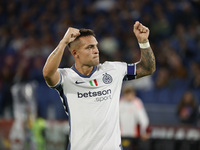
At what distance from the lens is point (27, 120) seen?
10.8 metres

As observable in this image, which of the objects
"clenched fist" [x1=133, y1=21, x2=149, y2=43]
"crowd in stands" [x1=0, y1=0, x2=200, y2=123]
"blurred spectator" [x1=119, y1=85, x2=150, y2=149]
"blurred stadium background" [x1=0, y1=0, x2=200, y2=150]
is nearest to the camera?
"clenched fist" [x1=133, y1=21, x2=149, y2=43]

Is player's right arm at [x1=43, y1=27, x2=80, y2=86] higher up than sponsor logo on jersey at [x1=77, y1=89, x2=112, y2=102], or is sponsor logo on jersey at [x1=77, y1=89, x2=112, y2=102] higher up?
player's right arm at [x1=43, y1=27, x2=80, y2=86]

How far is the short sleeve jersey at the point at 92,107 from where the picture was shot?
4.24 m

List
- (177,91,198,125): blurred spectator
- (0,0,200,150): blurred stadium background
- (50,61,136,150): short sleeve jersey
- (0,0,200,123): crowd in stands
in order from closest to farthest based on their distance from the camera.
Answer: (50,61,136,150): short sleeve jersey
(177,91,198,125): blurred spectator
(0,0,200,150): blurred stadium background
(0,0,200,123): crowd in stands

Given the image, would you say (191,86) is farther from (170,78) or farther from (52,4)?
(52,4)

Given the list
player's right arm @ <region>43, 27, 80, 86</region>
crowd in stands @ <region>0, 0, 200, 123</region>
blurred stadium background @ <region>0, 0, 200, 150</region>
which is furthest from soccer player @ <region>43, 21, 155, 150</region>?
crowd in stands @ <region>0, 0, 200, 123</region>

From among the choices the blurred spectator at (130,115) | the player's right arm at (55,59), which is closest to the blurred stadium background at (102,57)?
the blurred spectator at (130,115)

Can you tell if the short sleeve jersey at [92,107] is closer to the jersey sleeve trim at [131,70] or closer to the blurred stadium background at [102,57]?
the jersey sleeve trim at [131,70]

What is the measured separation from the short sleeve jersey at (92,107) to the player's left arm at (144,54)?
25cm

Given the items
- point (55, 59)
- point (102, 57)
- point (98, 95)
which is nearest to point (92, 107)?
point (98, 95)

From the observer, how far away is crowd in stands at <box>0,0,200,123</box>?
11.7 m

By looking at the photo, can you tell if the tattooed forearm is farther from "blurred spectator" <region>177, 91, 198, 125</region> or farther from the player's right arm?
"blurred spectator" <region>177, 91, 198, 125</region>

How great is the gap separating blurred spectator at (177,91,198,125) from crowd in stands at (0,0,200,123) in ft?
2.24

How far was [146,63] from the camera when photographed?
451 cm
